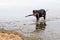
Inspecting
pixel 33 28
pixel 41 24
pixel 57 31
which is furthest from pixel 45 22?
pixel 57 31

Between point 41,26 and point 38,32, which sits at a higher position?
point 38,32

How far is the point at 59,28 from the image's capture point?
14641 millimetres

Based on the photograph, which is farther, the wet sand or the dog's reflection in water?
the dog's reflection in water

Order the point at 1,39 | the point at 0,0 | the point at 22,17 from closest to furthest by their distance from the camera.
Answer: the point at 1,39, the point at 22,17, the point at 0,0

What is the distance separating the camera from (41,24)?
16625 mm

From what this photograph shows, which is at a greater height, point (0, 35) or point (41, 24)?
point (0, 35)

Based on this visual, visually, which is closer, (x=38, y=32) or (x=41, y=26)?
(x=38, y=32)

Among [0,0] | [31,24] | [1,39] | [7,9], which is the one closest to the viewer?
[1,39]

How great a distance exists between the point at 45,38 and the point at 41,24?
4.62m

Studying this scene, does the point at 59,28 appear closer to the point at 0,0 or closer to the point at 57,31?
the point at 57,31

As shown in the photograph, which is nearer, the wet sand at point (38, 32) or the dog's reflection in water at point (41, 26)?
the wet sand at point (38, 32)

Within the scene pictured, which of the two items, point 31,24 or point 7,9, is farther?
point 7,9

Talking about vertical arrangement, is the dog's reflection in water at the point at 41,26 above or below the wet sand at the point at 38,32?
below

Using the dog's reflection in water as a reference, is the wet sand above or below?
above
